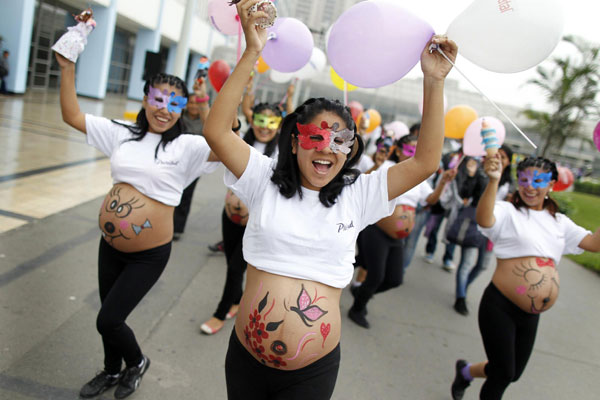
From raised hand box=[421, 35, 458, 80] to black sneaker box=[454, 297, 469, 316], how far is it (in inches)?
160

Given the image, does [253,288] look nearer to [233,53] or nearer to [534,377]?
[534,377]

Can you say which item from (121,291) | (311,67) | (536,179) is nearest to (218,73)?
(311,67)

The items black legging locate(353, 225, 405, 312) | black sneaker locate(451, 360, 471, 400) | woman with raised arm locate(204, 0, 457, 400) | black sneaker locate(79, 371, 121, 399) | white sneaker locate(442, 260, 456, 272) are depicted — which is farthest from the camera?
white sneaker locate(442, 260, 456, 272)

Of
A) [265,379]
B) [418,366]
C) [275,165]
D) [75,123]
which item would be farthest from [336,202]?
[418,366]

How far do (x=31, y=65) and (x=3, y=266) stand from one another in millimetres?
18152

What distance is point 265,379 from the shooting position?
1771 millimetres

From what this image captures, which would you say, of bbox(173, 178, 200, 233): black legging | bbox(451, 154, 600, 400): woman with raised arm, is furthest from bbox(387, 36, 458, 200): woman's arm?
bbox(173, 178, 200, 233): black legging

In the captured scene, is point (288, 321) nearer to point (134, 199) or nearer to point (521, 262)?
point (134, 199)

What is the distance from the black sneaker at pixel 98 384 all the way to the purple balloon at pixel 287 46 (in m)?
2.41

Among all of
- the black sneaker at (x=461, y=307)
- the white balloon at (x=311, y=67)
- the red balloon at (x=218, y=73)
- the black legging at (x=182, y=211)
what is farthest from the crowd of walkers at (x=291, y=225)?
the black legging at (x=182, y=211)

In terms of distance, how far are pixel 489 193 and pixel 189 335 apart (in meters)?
2.52

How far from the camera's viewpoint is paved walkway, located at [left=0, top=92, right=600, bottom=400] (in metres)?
2.78

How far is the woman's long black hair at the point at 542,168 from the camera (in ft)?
9.31

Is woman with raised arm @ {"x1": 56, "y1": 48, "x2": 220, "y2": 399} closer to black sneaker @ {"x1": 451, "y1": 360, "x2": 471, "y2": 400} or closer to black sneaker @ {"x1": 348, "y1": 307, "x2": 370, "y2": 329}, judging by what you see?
black sneaker @ {"x1": 348, "y1": 307, "x2": 370, "y2": 329}
